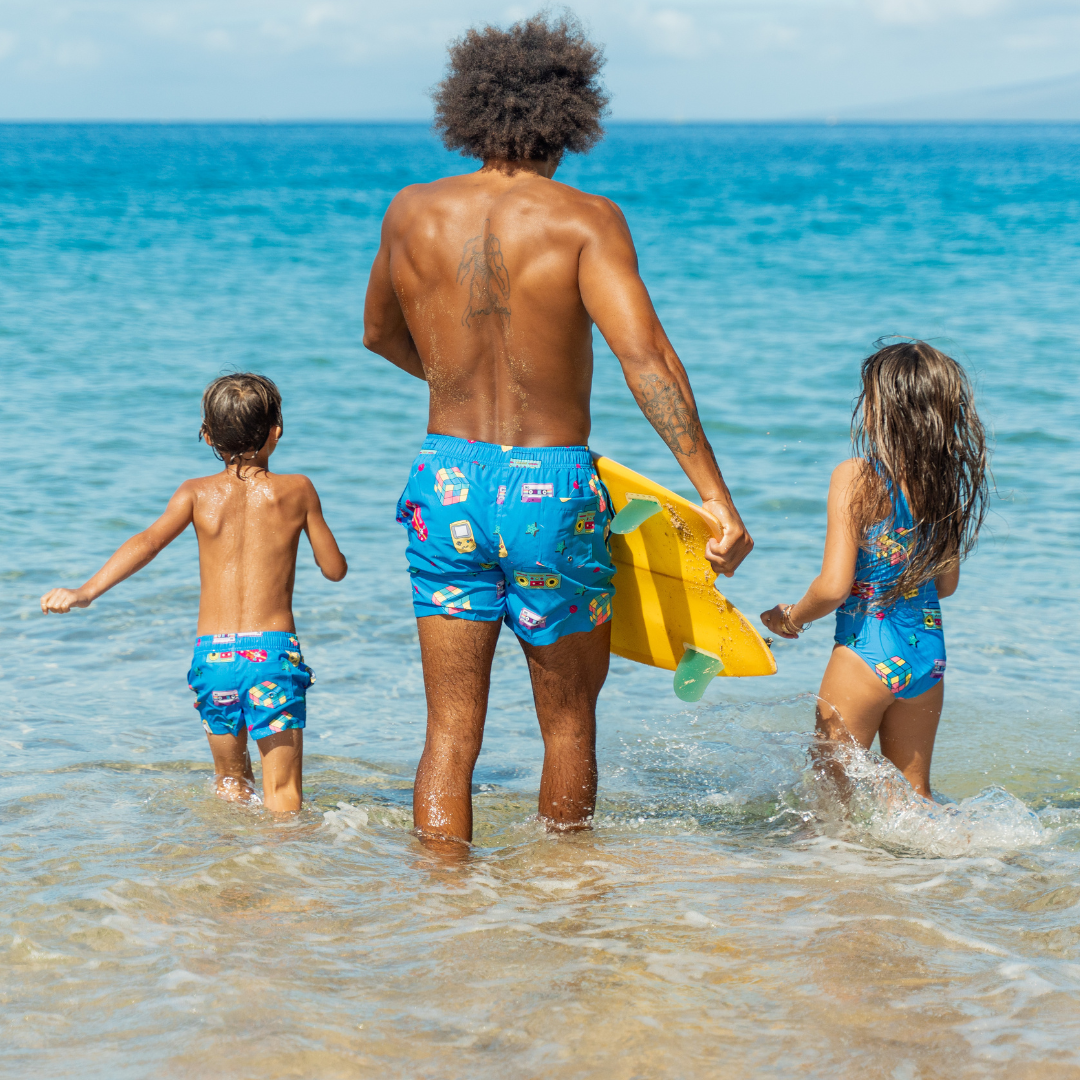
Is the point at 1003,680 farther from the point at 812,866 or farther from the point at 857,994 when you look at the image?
the point at 857,994

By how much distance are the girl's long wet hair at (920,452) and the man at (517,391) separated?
49cm

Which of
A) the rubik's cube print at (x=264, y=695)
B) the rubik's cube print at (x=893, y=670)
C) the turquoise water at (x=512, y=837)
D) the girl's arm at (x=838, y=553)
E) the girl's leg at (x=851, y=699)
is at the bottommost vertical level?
the turquoise water at (x=512, y=837)

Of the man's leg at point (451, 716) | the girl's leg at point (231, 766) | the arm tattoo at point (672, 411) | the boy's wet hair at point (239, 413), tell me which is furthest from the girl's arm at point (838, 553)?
the girl's leg at point (231, 766)

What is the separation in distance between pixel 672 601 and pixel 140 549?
158 cm

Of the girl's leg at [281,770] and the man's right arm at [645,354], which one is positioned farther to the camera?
the girl's leg at [281,770]

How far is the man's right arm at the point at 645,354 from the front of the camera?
2.95 metres

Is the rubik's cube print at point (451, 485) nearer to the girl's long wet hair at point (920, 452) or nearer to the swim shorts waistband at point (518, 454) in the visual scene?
the swim shorts waistband at point (518, 454)

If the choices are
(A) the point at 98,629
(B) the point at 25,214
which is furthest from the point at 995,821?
(B) the point at 25,214

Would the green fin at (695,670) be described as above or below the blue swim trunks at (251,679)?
above

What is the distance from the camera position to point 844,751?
344cm

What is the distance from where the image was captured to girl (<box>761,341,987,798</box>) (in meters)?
3.27

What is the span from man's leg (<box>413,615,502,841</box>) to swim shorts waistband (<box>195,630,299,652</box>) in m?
0.54

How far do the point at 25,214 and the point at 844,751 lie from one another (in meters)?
34.8

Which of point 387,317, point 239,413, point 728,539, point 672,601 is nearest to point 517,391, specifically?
point 387,317
